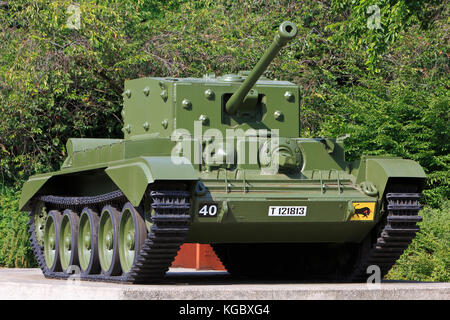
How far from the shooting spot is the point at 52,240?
14.9m

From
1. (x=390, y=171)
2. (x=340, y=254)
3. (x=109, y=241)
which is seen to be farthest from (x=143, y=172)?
(x=340, y=254)

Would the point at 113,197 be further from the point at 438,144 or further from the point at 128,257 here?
the point at 438,144

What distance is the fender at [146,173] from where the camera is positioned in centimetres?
1012

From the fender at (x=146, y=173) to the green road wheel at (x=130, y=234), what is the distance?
308 mm

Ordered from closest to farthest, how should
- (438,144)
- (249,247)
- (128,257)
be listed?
(128,257) → (249,247) → (438,144)

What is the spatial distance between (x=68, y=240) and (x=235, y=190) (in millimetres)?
3980

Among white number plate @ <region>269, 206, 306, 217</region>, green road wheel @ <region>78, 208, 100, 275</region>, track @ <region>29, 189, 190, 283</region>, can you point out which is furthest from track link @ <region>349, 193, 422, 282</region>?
green road wheel @ <region>78, 208, 100, 275</region>

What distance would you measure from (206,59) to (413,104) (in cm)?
494

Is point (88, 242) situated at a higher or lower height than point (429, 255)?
higher

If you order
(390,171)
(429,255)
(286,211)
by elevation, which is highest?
(390,171)

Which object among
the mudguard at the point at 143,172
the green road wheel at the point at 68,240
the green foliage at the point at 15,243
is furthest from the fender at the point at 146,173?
the green foliage at the point at 15,243

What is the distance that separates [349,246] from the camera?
1230 cm

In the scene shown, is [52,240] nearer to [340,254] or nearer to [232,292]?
[340,254]

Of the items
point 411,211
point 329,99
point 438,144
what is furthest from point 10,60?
point 411,211
